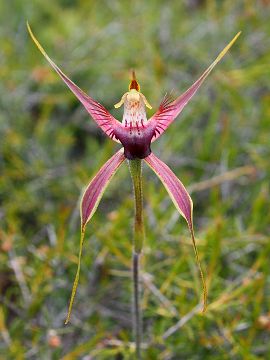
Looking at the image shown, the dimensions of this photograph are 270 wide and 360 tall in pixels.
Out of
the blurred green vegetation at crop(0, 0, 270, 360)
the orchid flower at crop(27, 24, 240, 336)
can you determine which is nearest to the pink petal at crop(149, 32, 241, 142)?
the orchid flower at crop(27, 24, 240, 336)

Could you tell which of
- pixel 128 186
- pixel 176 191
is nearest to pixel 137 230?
pixel 176 191

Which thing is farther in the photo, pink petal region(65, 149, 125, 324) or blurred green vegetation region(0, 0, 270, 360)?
blurred green vegetation region(0, 0, 270, 360)

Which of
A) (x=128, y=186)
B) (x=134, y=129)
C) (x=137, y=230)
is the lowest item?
(x=137, y=230)

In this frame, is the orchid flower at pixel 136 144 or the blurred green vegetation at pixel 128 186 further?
the blurred green vegetation at pixel 128 186

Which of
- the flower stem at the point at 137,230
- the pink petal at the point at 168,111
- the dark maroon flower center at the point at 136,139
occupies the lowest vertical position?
the flower stem at the point at 137,230

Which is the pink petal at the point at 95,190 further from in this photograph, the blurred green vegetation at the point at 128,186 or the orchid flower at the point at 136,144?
the blurred green vegetation at the point at 128,186

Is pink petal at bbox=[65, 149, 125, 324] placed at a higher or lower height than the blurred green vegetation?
lower

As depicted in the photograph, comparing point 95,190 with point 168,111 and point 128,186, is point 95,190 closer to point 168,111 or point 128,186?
point 168,111

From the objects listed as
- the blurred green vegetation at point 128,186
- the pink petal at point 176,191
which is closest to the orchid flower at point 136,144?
the pink petal at point 176,191

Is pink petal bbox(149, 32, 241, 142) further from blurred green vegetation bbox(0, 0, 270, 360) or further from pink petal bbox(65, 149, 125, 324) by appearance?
blurred green vegetation bbox(0, 0, 270, 360)
